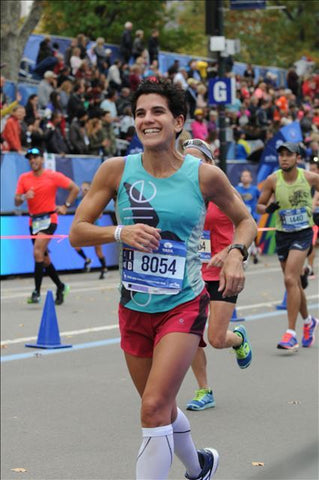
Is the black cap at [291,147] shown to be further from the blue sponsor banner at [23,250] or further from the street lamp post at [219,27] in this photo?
the street lamp post at [219,27]

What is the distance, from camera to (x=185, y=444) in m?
5.06

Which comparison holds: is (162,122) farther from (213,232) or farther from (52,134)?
(52,134)

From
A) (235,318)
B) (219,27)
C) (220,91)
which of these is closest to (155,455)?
(235,318)

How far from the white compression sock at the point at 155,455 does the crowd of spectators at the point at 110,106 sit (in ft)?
40.5

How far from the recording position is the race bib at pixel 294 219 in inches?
425

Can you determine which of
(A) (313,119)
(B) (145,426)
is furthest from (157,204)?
(A) (313,119)

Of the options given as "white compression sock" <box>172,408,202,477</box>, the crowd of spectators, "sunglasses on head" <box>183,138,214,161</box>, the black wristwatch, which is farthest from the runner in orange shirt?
the black wristwatch

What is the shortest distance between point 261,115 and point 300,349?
59.4ft

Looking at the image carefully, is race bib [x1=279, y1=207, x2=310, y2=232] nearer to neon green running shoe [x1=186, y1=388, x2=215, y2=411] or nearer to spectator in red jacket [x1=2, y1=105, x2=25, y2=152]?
neon green running shoe [x1=186, y1=388, x2=215, y2=411]

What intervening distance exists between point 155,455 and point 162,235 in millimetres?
927

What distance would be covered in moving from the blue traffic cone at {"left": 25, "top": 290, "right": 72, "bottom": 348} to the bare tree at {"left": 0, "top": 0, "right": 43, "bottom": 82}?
14.8 meters

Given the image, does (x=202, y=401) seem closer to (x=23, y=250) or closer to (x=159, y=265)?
(x=159, y=265)

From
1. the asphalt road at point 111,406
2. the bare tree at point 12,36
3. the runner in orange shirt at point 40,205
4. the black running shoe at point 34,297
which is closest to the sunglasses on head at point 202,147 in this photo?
the asphalt road at point 111,406

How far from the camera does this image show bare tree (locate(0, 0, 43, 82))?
82.3ft
